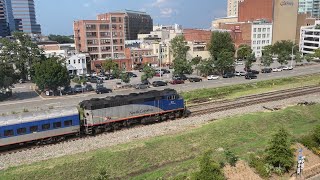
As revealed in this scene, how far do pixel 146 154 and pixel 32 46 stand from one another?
181 ft

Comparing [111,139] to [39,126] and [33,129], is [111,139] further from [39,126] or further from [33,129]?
[33,129]

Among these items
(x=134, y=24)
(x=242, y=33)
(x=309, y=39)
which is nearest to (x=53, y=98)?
(x=242, y=33)

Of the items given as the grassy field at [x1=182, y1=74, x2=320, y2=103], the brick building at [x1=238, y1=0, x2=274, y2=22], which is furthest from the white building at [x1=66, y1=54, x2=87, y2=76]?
the brick building at [x1=238, y1=0, x2=274, y2=22]

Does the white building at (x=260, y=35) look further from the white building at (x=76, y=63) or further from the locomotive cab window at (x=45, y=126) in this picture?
the locomotive cab window at (x=45, y=126)

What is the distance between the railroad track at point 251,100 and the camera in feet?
137

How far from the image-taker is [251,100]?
46594 millimetres

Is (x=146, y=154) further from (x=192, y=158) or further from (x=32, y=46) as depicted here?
(x=32, y=46)

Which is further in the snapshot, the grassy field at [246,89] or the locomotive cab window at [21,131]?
the grassy field at [246,89]

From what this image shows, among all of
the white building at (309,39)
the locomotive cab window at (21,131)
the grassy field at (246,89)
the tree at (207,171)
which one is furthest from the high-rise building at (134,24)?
the tree at (207,171)

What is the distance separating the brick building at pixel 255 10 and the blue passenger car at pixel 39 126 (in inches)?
4305

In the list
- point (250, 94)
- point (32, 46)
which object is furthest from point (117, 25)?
point (250, 94)

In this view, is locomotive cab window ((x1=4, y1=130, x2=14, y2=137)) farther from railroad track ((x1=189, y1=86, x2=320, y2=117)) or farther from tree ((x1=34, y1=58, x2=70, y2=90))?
tree ((x1=34, y1=58, x2=70, y2=90))

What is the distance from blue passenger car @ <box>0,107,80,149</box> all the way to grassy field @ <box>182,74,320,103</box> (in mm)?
23016

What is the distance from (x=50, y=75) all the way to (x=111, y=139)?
30009mm
